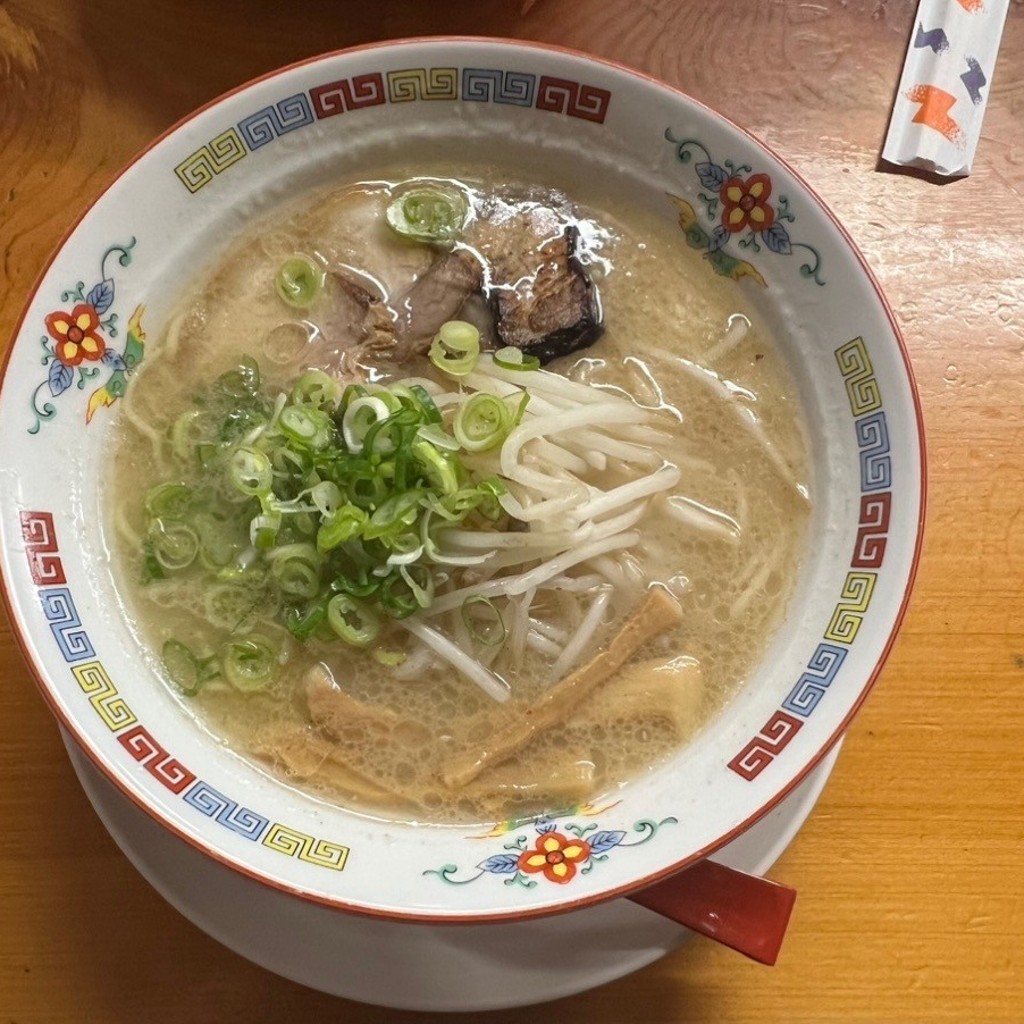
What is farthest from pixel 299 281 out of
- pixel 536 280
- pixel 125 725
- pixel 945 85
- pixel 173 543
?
pixel 945 85

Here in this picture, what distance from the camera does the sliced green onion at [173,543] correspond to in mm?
1891

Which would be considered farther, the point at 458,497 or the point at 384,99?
the point at 384,99

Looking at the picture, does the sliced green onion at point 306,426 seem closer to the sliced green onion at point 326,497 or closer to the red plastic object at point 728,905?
the sliced green onion at point 326,497

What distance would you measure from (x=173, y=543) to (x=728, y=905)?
1204 mm

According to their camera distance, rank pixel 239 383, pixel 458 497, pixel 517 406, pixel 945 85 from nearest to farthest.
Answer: pixel 458 497 → pixel 517 406 → pixel 239 383 → pixel 945 85

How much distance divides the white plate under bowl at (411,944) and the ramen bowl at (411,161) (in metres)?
0.14

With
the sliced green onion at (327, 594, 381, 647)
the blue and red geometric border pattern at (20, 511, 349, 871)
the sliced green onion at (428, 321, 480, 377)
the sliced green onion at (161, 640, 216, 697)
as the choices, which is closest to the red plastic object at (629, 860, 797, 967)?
the blue and red geometric border pattern at (20, 511, 349, 871)

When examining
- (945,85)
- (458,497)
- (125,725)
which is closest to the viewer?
(125,725)

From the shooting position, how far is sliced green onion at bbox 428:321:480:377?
191 centimetres

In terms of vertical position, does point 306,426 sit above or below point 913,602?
above

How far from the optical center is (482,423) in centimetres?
182

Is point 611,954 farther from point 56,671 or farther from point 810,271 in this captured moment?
point 810,271

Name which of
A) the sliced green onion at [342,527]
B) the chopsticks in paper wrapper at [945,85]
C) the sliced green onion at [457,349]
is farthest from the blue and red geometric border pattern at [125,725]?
the chopsticks in paper wrapper at [945,85]

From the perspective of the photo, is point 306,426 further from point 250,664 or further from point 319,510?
point 250,664
